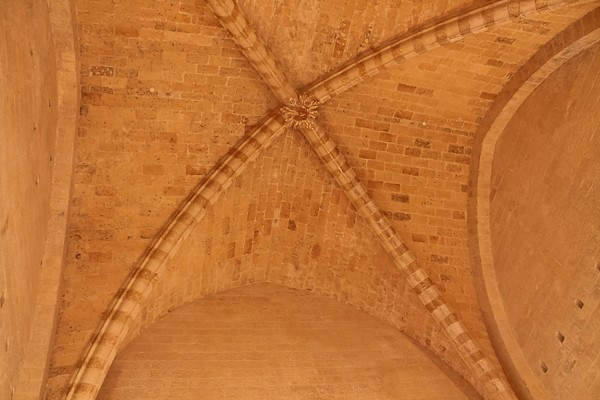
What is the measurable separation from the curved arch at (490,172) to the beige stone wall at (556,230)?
3.8 inches

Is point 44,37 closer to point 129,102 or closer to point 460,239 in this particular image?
point 129,102

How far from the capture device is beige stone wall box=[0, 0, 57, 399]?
504cm

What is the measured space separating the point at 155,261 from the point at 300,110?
2.48 meters

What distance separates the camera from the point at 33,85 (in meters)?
5.92

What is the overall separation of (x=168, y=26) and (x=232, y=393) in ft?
13.2

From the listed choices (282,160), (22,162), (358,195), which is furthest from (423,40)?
(22,162)

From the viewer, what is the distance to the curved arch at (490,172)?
7539mm

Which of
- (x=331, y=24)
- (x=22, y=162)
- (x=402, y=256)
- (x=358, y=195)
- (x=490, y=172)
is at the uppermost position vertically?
(x=331, y=24)

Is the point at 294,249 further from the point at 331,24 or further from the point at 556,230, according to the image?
the point at 556,230

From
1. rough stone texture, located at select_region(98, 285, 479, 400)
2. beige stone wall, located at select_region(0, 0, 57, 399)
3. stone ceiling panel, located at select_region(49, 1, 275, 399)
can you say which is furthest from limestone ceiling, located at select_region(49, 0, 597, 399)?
beige stone wall, located at select_region(0, 0, 57, 399)

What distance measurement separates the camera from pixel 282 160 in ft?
28.5

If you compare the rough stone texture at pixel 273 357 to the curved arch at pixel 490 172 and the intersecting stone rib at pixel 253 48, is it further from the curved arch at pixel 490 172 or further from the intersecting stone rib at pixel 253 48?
the intersecting stone rib at pixel 253 48

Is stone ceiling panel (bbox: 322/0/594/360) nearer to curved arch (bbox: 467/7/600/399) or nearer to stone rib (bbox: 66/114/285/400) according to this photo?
Answer: curved arch (bbox: 467/7/600/399)

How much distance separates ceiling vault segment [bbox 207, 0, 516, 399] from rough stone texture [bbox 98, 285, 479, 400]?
40cm
